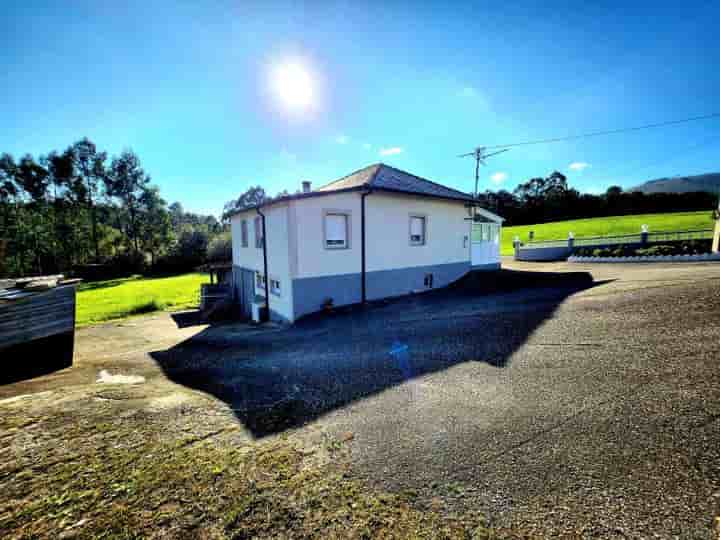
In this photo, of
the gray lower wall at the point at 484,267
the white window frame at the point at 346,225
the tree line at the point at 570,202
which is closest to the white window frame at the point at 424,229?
the white window frame at the point at 346,225

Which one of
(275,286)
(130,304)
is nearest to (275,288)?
(275,286)

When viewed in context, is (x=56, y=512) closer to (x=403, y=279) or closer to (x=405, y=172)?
(x=403, y=279)

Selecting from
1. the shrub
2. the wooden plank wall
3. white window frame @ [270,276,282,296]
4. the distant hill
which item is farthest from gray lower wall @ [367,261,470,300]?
the distant hill

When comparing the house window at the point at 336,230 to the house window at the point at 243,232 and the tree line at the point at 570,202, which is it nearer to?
the house window at the point at 243,232

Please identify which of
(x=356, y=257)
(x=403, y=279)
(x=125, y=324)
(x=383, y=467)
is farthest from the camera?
(x=125, y=324)

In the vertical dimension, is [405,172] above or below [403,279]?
above

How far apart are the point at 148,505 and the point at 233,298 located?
52.5 ft

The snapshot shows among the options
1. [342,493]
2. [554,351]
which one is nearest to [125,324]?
[342,493]

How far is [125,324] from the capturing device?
1491 cm

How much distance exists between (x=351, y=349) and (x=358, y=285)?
16.4ft

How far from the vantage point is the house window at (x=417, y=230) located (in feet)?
42.8

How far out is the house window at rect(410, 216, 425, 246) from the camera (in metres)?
13.0

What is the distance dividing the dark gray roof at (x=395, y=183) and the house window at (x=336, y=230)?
1075 mm

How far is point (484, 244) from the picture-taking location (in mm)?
16172
